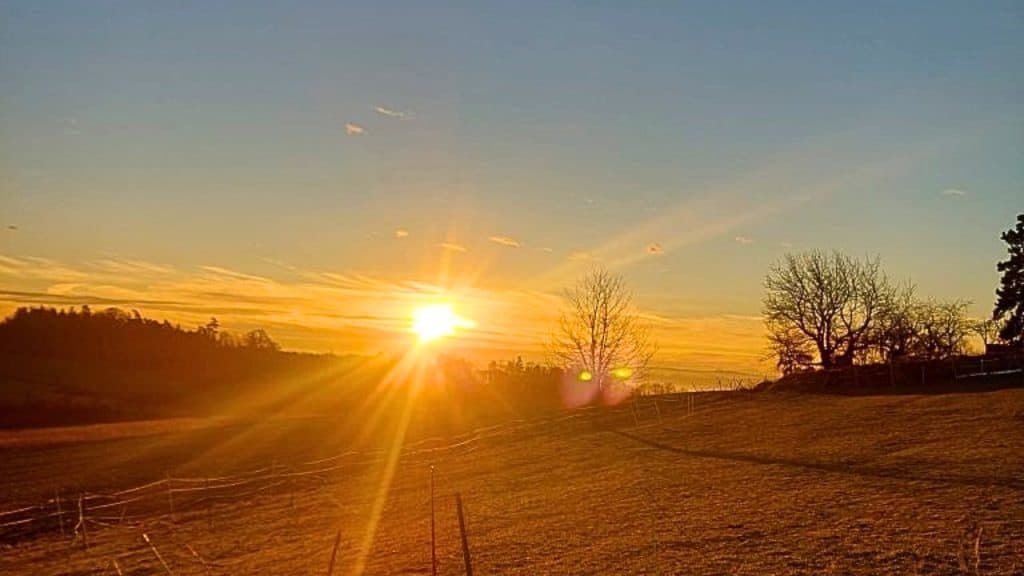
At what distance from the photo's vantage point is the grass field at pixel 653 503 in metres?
23.9

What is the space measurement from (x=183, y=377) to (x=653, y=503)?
317 feet

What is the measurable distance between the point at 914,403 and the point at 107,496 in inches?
1904

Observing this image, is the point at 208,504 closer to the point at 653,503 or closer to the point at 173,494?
the point at 173,494

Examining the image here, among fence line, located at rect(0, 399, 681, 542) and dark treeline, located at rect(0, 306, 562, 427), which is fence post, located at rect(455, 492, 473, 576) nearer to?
fence line, located at rect(0, 399, 681, 542)

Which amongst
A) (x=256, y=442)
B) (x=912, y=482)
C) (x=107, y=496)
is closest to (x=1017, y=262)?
(x=912, y=482)

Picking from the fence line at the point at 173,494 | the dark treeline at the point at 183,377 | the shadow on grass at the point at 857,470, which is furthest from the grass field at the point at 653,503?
the dark treeline at the point at 183,377

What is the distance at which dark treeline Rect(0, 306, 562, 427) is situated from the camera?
9094cm

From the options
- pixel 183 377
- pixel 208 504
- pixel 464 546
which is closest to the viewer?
pixel 464 546

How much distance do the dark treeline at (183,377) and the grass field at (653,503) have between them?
2795cm

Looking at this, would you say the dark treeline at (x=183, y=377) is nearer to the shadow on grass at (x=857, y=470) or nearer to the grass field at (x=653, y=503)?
the grass field at (x=653, y=503)

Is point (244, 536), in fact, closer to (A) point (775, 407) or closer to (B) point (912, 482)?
(B) point (912, 482)

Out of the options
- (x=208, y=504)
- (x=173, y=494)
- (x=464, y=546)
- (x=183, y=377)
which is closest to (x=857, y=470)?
(x=464, y=546)

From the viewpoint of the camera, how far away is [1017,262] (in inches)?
2953

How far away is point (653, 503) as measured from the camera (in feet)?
109
